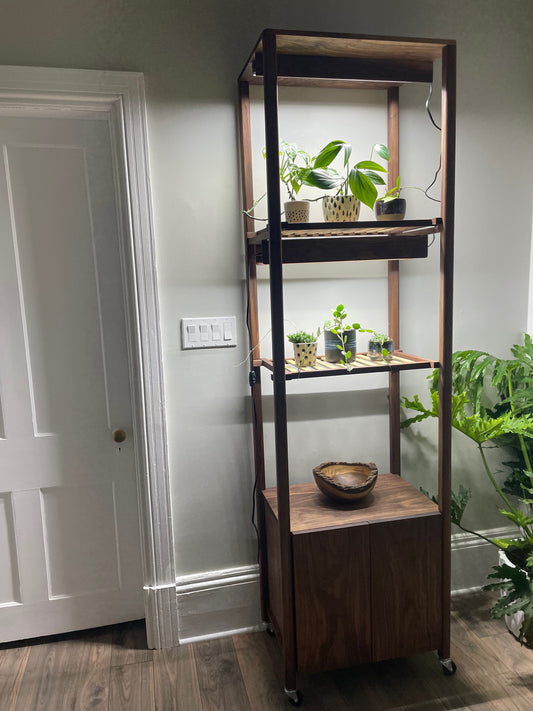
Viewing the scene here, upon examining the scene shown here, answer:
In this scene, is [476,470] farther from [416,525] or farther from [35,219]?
[35,219]

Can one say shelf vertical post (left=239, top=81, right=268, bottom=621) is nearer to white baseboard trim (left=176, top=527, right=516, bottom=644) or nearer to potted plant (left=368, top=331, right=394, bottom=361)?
white baseboard trim (left=176, top=527, right=516, bottom=644)

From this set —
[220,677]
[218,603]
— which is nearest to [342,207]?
[218,603]

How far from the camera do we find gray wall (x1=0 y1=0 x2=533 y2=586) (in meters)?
1.85

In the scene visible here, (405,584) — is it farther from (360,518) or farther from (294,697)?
(294,697)

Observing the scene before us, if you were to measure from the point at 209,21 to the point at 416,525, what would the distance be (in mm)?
1821

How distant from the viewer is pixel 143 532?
82.0 inches

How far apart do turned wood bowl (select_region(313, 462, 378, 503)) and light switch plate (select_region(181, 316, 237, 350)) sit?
1.89 ft

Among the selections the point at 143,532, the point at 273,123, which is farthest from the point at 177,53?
the point at 143,532

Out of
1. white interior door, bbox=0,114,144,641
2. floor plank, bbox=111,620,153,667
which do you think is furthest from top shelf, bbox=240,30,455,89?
floor plank, bbox=111,620,153,667

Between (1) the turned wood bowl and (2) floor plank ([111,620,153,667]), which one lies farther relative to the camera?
(2) floor plank ([111,620,153,667])

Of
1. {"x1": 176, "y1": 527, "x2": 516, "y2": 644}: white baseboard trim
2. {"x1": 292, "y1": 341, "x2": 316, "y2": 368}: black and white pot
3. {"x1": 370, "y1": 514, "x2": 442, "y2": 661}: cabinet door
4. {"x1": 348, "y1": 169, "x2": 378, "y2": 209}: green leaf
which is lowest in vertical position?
{"x1": 176, "y1": 527, "x2": 516, "y2": 644}: white baseboard trim

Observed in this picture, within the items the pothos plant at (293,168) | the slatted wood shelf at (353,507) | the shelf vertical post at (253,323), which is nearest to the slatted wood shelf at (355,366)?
the shelf vertical post at (253,323)

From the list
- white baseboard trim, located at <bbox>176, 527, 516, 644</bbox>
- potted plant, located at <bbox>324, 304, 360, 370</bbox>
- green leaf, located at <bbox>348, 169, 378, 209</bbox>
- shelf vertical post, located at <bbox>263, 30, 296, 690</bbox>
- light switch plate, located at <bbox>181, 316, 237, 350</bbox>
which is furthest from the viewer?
white baseboard trim, located at <bbox>176, 527, 516, 644</bbox>

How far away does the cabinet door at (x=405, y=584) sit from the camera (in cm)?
178
